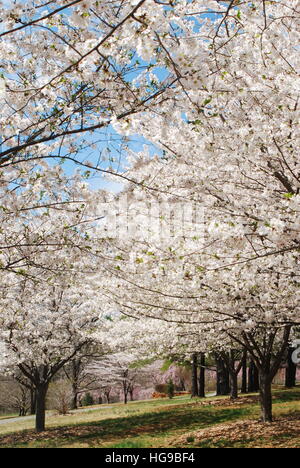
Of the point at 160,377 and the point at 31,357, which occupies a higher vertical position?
the point at 31,357

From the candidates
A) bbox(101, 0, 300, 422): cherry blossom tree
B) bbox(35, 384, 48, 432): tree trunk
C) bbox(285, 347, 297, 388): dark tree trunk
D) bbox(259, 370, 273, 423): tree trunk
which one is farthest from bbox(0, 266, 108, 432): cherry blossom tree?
bbox(285, 347, 297, 388): dark tree trunk

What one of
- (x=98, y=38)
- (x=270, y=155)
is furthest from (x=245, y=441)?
(x=98, y=38)

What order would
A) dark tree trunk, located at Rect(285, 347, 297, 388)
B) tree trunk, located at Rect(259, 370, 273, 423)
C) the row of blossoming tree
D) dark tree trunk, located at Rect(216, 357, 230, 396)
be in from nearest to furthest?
the row of blossoming tree
tree trunk, located at Rect(259, 370, 273, 423)
dark tree trunk, located at Rect(285, 347, 297, 388)
dark tree trunk, located at Rect(216, 357, 230, 396)

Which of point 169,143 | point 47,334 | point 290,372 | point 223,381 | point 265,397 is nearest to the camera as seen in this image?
point 169,143

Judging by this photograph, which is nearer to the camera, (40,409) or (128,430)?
(128,430)

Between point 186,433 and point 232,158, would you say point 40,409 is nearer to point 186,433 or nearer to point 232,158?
point 186,433

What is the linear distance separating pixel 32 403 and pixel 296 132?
3176 cm

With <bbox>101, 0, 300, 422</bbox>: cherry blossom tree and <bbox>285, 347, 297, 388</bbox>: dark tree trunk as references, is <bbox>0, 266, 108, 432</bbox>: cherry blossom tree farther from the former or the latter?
<bbox>285, 347, 297, 388</bbox>: dark tree trunk

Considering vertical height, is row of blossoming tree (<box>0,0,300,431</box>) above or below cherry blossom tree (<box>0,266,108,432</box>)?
above

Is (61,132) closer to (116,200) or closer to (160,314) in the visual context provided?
(116,200)

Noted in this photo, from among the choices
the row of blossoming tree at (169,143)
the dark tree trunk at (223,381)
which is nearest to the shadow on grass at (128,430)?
the row of blossoming tree at (169,143)

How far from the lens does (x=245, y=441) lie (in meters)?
8.16

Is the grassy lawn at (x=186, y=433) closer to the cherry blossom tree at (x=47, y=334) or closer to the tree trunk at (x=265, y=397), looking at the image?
the tree trunk at (x=265, y=397)

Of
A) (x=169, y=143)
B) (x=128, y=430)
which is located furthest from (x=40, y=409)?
(x=169, y=143)
